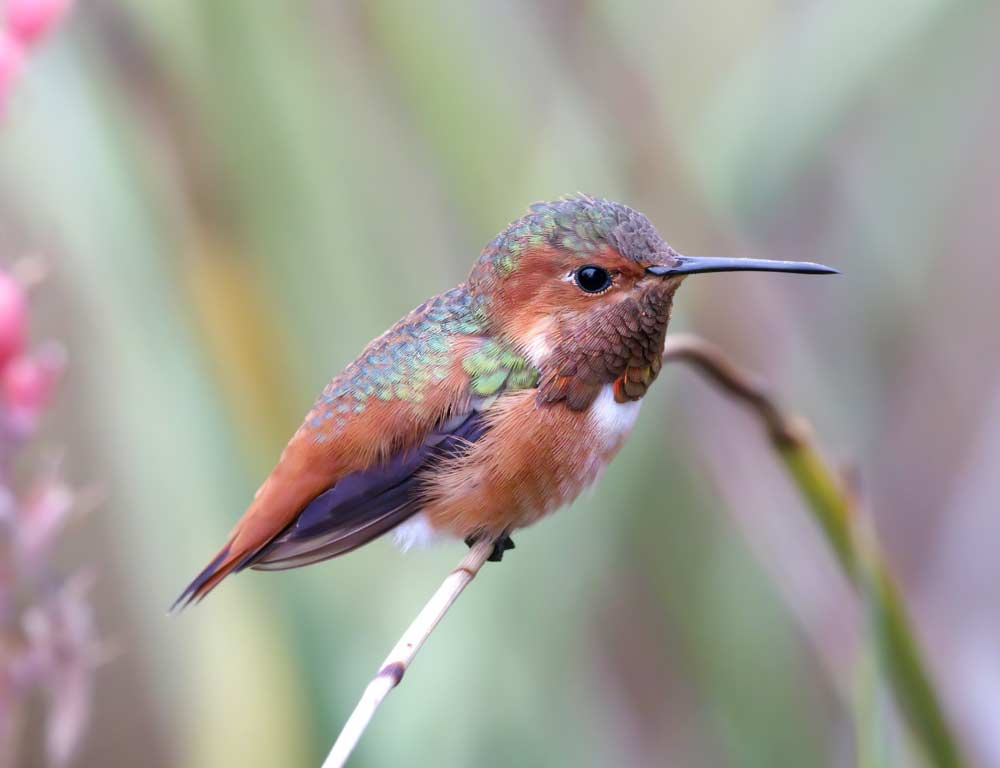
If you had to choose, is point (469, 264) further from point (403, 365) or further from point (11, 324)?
Answer: point (11, 324)

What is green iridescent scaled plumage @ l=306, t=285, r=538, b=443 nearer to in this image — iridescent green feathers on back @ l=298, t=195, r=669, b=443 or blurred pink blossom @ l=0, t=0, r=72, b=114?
iridescent green feathers on back @ l=298, t=195, r=669, b=443

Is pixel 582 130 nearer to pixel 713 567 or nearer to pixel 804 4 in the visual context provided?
pixel 804 4

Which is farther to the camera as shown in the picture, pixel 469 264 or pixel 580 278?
pixel 469 264

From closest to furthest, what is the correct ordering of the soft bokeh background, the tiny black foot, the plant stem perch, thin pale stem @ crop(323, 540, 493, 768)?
thin pale stem @ crop(323, 540, 493, 768) < the plant stem perch < the tiny black foot < the soft bokeh background

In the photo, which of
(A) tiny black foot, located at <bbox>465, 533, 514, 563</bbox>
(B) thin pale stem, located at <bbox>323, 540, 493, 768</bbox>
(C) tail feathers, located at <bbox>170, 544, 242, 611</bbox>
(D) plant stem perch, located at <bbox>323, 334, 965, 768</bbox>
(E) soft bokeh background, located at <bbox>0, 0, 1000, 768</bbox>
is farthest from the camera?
(E) soft bokeh background, located at <bbox>0, 0, 1000, 768</bbox>

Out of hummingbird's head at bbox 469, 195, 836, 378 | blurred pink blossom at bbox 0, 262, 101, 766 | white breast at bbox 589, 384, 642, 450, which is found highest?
hummingbird's head at bbox 469, 195, 836, 378

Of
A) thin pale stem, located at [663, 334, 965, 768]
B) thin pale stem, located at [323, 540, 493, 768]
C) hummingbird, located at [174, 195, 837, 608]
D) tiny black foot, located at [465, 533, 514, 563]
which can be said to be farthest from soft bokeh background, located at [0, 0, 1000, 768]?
thin pale stem, located at [323, 540, 493, 768]

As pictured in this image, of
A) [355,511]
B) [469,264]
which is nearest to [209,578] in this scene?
[355,511]
